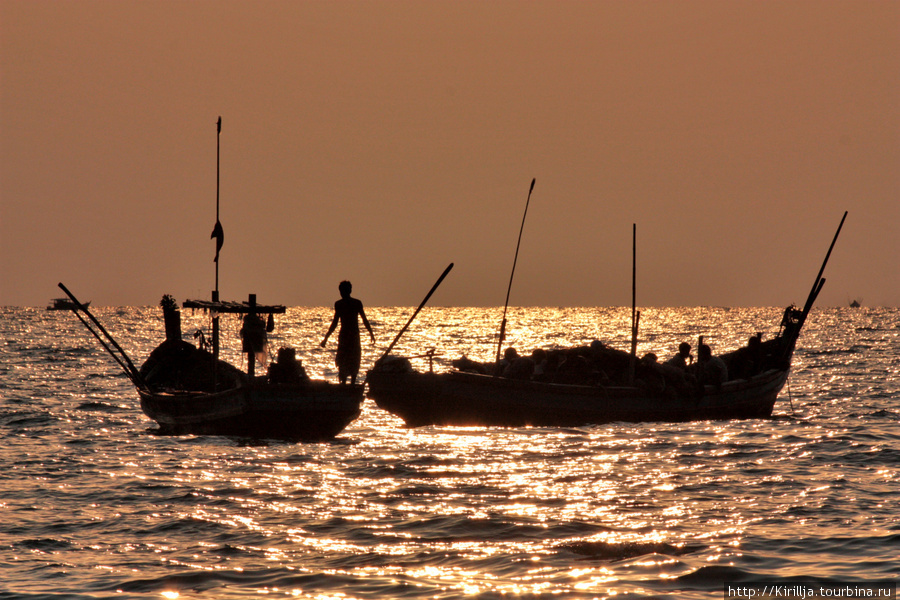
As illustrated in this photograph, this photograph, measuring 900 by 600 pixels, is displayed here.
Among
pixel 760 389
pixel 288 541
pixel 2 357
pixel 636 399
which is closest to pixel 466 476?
pixel 288 541

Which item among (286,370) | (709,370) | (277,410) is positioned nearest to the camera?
(277,410)

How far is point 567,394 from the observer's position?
67.2 ft

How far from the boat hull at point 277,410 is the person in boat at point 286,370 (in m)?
0.37

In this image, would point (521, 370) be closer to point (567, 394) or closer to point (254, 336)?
point (567, 394)

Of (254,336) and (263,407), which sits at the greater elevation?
(254,336)

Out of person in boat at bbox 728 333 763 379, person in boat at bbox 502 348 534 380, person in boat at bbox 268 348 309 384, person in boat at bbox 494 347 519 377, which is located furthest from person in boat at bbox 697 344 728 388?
person in boat at bbox 268 348 309 384

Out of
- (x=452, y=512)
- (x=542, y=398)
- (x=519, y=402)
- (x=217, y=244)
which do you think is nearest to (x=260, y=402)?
(x=217, y=244)

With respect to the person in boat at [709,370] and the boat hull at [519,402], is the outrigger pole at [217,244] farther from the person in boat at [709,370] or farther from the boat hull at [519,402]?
the person in boat at [709,370]

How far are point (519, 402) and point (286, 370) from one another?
5344 millimetres

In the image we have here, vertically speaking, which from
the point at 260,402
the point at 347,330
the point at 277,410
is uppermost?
the point at 347,330

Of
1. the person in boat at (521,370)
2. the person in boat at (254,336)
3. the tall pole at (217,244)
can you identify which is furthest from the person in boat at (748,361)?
the tall pole at (217,244)

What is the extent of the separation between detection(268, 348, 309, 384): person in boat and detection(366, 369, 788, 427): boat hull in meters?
3.71

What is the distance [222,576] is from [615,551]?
147 inches

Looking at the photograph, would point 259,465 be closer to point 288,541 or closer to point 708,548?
point 288,541
